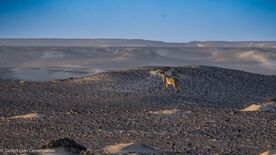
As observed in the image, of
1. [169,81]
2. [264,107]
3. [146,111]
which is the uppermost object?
[169,81]

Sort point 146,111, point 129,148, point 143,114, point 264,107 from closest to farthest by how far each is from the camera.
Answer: point 129,148 < point 143,114 < point 146,111 < point 264,107

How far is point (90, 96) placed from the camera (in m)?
24.3

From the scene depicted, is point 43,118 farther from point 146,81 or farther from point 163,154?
point 146,81

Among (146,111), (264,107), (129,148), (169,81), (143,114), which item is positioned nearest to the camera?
(129,148)

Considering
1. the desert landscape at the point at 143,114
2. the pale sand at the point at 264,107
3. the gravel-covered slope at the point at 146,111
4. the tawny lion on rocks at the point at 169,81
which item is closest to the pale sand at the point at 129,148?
the desert landscape at the point at 143,114

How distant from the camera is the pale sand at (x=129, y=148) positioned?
12.6 m

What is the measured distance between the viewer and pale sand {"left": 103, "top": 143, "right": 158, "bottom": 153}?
12.6 m

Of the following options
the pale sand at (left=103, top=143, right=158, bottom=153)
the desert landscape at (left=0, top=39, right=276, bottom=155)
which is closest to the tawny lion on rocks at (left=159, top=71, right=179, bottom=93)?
the desert landscape at (left=0, top=39, right=276, bottom=155)

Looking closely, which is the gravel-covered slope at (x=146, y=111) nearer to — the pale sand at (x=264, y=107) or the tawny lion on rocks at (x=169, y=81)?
the tawny lion on rocks at (x=169, y=81)

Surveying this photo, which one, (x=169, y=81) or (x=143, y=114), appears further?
(x=169, y=81)

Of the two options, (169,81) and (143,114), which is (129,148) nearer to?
(143,114)

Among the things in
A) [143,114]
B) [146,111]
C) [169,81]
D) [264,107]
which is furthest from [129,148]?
[169,81]

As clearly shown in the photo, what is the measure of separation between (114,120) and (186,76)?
35.6ft

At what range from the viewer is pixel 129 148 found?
12.8 m
